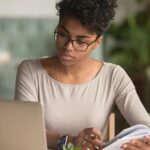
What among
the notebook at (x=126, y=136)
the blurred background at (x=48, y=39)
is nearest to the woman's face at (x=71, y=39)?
the notebook at (x=126, y=136)

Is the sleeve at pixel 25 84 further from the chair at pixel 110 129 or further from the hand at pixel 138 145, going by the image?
the hand at pixel 138 145

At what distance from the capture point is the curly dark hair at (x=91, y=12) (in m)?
1.64

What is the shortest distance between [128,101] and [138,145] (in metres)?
0.44

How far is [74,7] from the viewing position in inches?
65.6

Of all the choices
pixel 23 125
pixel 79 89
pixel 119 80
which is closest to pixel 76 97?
pixel 79 89

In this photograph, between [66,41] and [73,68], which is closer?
[66,41]

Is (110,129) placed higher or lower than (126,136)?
lower

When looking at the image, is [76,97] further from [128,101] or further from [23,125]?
[23,125]

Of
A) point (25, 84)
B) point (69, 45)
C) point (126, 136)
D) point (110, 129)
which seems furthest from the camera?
point (110, 129)

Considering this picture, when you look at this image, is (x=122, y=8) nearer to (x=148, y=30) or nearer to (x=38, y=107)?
(x=148, y=30)

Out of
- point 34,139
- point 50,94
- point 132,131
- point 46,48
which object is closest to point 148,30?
point 46,48

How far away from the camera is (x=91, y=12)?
1.66m

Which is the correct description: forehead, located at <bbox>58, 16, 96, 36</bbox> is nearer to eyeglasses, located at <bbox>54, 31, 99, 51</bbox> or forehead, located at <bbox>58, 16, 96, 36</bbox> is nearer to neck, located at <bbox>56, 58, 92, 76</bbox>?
eyeglasses, located at <bbox>54, 31, 99, 51</bbox>

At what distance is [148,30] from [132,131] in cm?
372
